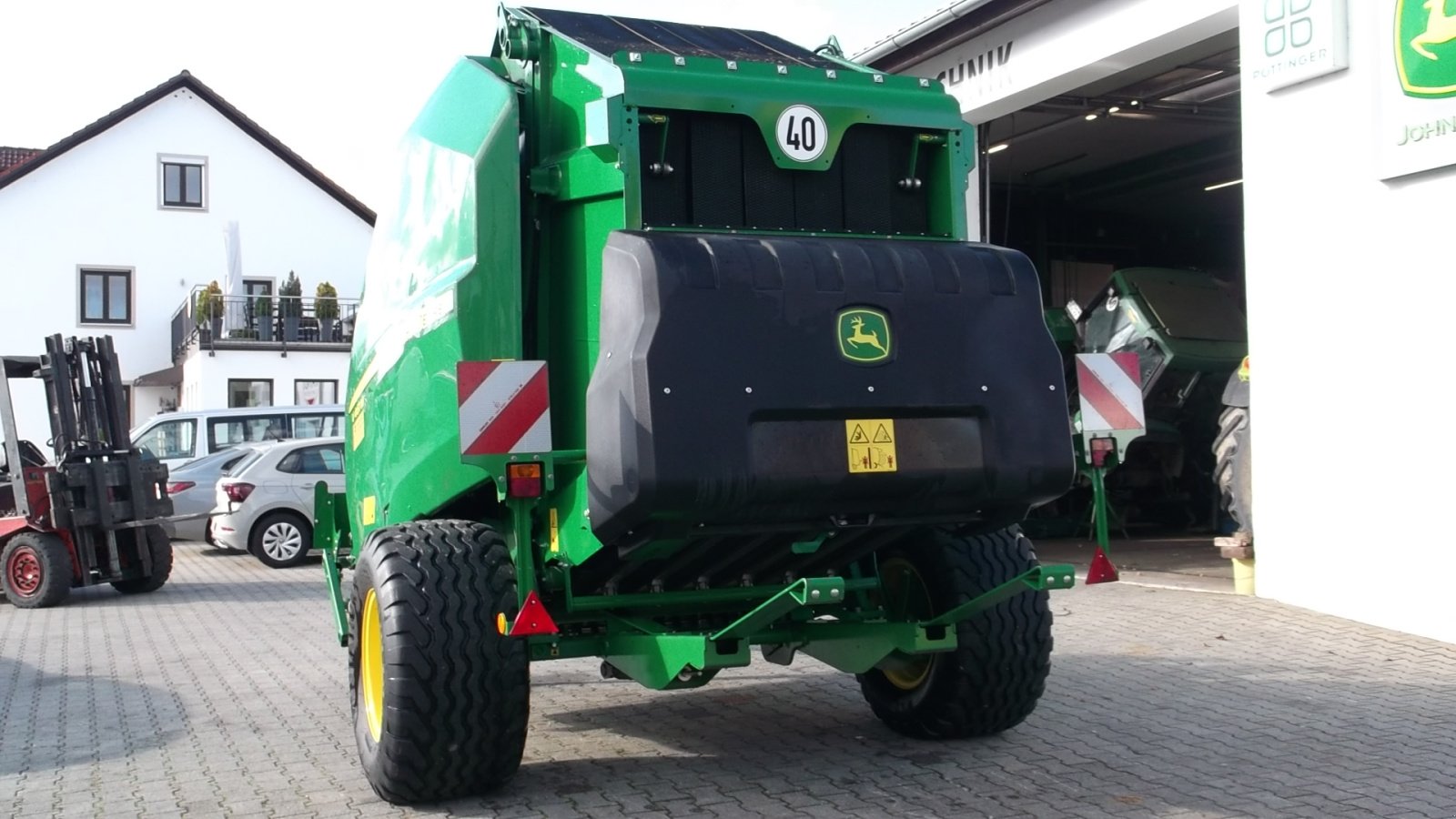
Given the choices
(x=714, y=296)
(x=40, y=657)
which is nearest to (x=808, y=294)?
(x=714, y=296)

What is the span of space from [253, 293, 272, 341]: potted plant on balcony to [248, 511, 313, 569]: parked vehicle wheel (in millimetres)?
15992

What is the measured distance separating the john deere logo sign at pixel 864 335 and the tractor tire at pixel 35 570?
10508mm

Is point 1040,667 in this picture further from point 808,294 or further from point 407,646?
point 407,646

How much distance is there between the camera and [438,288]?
5941 millimetres

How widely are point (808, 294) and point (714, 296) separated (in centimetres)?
34

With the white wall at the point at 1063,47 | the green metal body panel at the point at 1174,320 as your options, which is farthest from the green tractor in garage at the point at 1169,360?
the white wall at the point at 1063,47

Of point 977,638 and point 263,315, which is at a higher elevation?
point 263,315

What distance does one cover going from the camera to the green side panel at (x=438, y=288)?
5617mm

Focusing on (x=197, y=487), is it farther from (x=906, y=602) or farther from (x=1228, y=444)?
(x=906, y=602)

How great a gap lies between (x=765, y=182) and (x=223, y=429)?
1615cm

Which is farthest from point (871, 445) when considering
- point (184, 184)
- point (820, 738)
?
point (184, 184)

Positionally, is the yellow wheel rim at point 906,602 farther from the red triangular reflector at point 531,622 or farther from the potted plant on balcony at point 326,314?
the potted plant on balcony at point 326,314

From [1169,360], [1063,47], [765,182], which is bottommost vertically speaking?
[1169,360]

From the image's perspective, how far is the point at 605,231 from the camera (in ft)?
17.9
